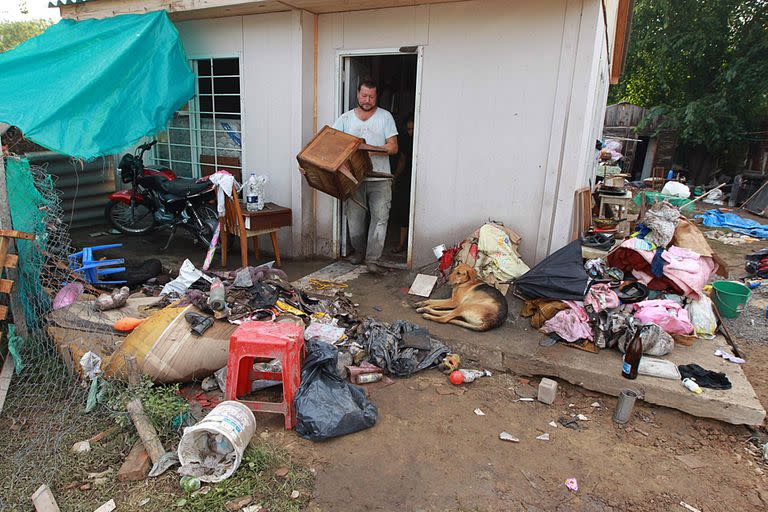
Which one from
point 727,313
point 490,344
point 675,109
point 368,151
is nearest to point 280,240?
point 368,151

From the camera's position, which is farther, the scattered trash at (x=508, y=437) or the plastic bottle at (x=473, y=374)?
the plastic bottle at (x=473, y=374)

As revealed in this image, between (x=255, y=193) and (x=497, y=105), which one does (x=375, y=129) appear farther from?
(x=255, y=193)

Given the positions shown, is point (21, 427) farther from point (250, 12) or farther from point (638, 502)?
point (250, 12)

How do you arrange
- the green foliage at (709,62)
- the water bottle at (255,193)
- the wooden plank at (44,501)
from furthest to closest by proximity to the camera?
the green foliage at (709,62) → the water bottle at (255,193) → the wooden plank at (44,501)

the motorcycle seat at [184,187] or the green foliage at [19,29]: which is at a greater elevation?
the green foliage at [19,29]

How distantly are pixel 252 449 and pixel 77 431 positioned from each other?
1234mm

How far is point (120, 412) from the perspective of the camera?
10.0 ft

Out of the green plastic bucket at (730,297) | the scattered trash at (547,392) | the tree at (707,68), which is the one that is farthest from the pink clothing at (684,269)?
the tree at (707,68)

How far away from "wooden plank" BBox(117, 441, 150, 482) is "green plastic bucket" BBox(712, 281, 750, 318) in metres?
6.02

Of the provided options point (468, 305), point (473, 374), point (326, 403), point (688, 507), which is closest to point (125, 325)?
point (326, 403)

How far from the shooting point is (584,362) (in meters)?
3.82

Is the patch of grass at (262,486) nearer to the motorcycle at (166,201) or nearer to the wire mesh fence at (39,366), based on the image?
the wire mesh fence at (39,366)

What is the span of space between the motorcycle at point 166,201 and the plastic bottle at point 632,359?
490 cm

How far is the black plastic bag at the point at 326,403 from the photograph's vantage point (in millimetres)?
2994
